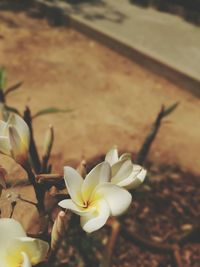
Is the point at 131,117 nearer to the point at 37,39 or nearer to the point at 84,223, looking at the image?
the point at 37,39

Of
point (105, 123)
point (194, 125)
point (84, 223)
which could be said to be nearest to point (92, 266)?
point (84, 223)

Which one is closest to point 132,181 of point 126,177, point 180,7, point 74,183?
point 126,177

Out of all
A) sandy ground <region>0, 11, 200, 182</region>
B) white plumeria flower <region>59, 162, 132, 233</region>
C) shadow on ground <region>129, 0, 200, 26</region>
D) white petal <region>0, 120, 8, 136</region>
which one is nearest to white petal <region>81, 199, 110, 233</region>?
white plumeria flower <region>59, 162, 132, 233</region>

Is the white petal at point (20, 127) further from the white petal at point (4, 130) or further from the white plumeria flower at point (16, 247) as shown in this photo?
the white plumeria flower at point (16, 247)

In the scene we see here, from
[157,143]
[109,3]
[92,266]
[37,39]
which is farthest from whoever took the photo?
[109,3]

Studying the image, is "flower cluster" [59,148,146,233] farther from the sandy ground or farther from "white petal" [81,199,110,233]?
the sandy ground

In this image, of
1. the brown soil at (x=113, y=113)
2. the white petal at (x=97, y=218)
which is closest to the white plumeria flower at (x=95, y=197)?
the white petal at (x=97, y=218)
